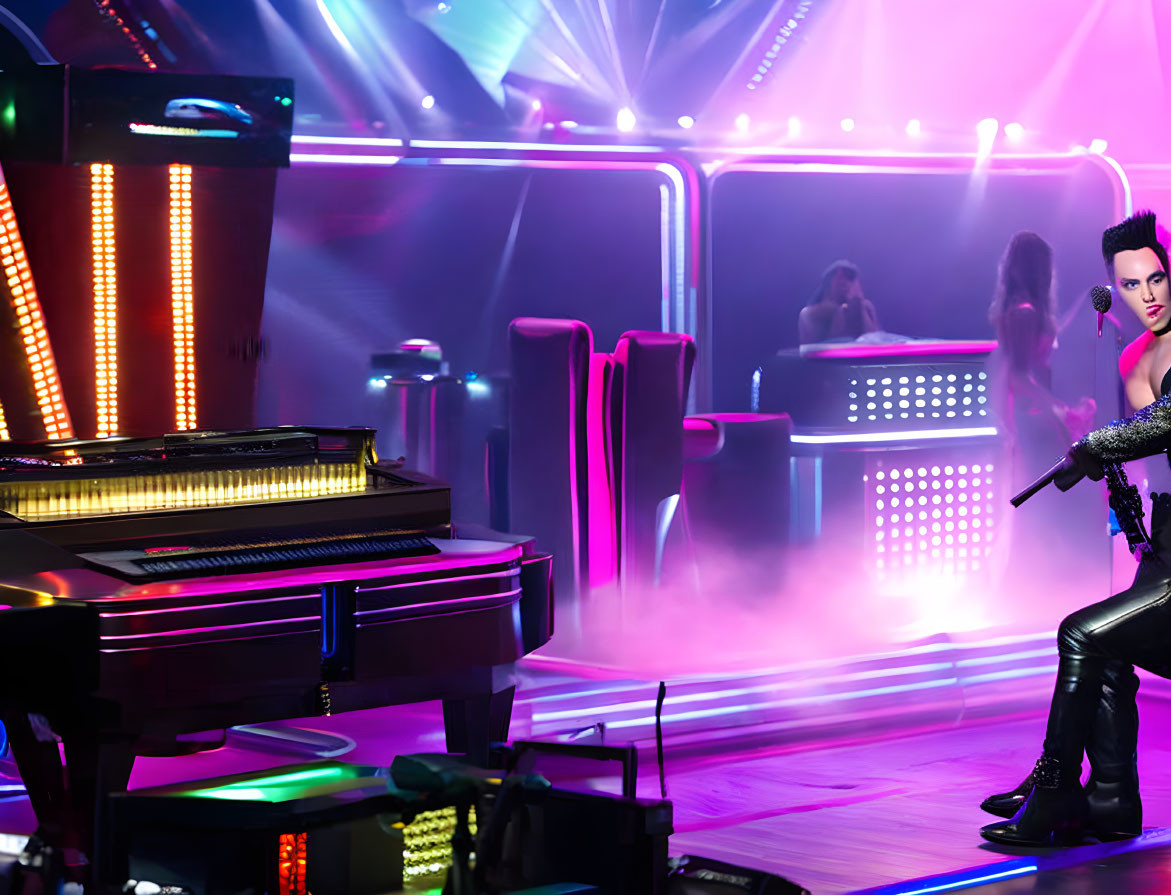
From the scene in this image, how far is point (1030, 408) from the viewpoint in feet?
20.0

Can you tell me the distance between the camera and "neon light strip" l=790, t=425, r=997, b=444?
5.75 m

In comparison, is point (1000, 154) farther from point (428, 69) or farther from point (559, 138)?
point (428, 69)

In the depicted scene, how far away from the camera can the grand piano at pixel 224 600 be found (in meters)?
3.10

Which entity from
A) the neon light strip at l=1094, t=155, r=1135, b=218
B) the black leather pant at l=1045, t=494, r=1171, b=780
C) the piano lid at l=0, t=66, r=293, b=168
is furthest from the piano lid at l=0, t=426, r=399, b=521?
the neon light strip at l=1094, t=155, r=1135, b=218

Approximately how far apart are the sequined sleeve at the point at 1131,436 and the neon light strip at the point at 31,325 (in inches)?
110

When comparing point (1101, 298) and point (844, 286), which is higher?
point (844, 286)

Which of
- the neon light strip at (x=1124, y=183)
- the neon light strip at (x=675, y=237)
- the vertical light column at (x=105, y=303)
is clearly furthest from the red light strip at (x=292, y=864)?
the neon light strip at (x=1124, y=183)

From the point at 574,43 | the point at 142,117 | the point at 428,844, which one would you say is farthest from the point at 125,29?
the point at 428,844

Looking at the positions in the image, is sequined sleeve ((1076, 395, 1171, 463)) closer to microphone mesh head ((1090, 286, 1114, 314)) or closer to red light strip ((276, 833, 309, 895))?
microphone mesh head ((1090, 286, 1114, 314))

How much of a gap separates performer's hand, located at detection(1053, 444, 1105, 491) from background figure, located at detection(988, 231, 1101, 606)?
2.12 meters

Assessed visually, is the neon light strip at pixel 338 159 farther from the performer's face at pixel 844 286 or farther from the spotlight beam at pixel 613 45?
the performer's face at pixel 844 286

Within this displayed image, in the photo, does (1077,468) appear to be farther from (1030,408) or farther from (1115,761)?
(1030,408)

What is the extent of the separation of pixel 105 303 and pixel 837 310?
8.85 ft

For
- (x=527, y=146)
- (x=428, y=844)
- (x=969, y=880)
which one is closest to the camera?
(x=428, y=844)
